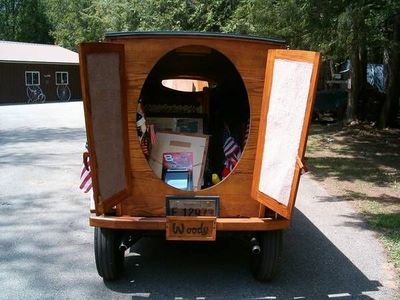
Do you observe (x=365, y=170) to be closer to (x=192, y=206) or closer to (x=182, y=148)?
(x=182, y=148)

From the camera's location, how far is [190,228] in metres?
4.24

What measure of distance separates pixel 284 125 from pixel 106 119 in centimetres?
135

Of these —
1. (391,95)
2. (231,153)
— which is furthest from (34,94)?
(231,153)

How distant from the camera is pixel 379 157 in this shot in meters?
11.6

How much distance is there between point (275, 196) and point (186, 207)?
2.56 feet

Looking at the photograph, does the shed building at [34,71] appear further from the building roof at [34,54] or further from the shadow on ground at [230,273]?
the shadow on ground at [230,273]

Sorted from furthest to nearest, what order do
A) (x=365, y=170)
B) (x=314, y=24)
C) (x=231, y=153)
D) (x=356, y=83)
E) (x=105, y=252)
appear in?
(x=356, y=83) → (x=365, y=170) → (x=314, y=24) → (x=231, y=153) → (x=105, y=252)

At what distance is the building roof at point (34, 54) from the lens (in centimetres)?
3291

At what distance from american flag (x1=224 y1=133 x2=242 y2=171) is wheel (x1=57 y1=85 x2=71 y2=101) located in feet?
109

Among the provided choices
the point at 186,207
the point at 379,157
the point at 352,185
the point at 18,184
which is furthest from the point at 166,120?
the point at 379,157

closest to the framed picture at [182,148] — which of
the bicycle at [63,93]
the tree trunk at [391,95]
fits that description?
the tree trunk at [391,95]

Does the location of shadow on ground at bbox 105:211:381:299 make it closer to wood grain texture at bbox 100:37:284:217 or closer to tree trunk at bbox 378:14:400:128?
wood grain texture at bbox 100:37:284:217

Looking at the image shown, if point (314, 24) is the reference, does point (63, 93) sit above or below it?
below

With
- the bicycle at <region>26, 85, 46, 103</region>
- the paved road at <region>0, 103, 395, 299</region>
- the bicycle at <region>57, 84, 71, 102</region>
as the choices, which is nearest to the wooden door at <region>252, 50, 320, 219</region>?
the paved road at <region>0, 103, 395, 299</region>
